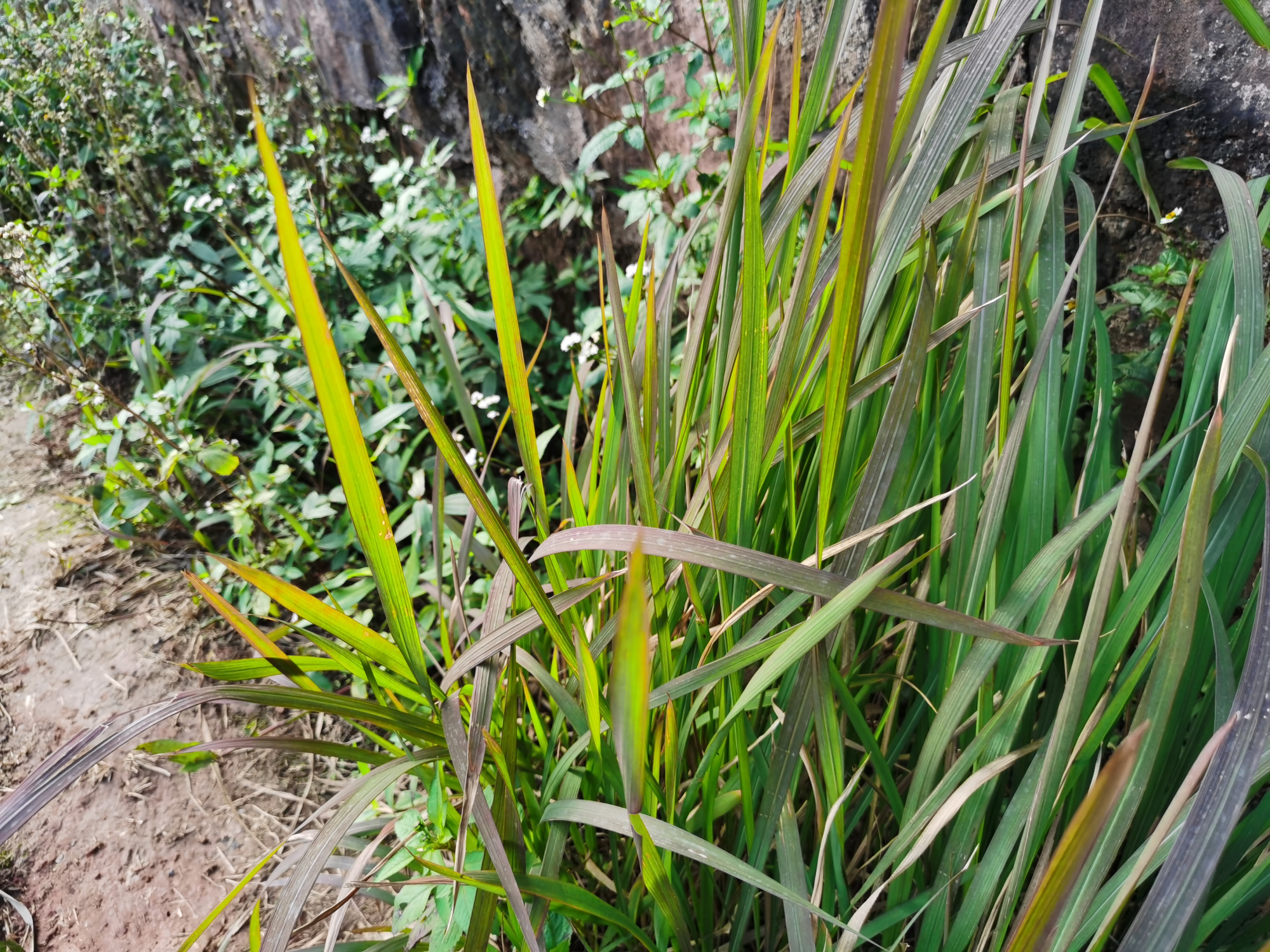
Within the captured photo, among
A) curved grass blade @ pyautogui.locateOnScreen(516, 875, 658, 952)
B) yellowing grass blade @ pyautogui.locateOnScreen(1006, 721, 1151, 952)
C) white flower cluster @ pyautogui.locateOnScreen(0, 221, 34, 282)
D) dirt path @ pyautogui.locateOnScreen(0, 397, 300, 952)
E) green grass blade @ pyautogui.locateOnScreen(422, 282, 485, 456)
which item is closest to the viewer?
yellowing grass blade @ pyautogui.locateOnScreen(1006, 721, 1151, 952)

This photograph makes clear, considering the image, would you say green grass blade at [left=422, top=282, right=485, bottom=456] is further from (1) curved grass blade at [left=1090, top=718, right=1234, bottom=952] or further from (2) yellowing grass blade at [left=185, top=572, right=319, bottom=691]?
(1) curved grass blade at [left=1090, top=718, right=1234, bottom=952]

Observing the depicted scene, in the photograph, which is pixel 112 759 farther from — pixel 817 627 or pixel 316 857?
pixel 817 627

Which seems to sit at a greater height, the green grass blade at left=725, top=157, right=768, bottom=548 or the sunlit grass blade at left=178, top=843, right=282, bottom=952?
the green grass blade at left=725, top=157, right=768, bottom=548

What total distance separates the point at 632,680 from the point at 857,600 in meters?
Result: 0.20

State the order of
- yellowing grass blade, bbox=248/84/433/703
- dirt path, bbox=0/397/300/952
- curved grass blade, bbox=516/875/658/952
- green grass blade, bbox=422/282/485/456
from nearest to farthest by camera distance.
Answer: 1. yellowing grass blade, bbox=248/84/433/703
2. curved grass blade, bbox=516/875/658/952
3. green grass blade, bbox=422/282/485/456
4. dirt path, bbox=0/397/300/952

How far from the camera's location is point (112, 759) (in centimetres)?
132

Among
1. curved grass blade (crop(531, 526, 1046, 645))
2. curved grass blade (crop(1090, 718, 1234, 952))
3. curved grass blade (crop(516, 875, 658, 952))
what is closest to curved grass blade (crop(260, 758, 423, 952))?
curved grass blade (crop(516, 875, 658, 952))

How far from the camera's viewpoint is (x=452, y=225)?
1.66 m

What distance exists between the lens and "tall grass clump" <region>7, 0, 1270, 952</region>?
51 centimetres

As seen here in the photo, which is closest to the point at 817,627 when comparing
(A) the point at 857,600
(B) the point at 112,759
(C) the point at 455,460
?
(A) the point at 857,600

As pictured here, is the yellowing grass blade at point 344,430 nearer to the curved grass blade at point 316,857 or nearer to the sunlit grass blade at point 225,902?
the curved grass blade at point 316,857

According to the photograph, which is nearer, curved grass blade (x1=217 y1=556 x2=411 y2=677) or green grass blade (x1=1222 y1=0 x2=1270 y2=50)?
curved grass blade (x1=217 y1=556 x2=411 y2=677)

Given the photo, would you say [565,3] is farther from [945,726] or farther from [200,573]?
[945,726]

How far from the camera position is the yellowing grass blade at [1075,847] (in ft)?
0.99
